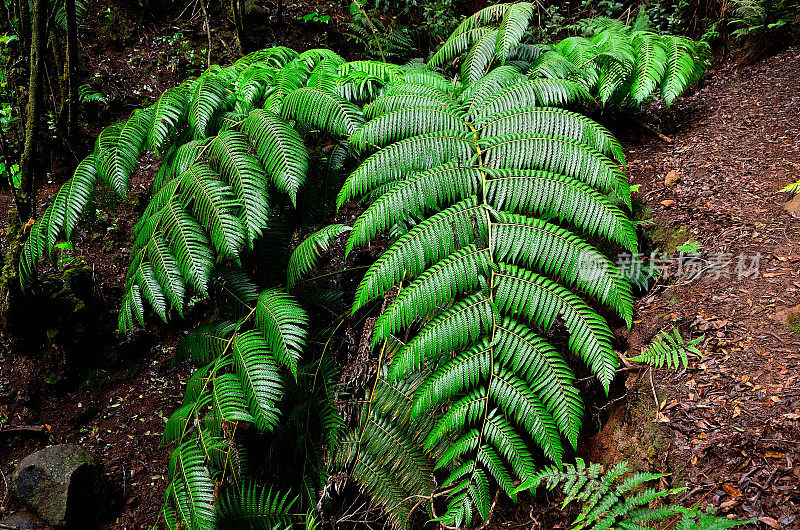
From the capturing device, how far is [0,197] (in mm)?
3395

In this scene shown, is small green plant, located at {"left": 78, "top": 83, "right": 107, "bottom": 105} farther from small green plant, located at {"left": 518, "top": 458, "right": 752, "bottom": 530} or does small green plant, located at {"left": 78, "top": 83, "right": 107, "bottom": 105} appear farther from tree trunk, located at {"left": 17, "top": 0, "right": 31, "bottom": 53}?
small green plant, located at {"left": 518, "top": 458, "right": 752, "bottom": 530}

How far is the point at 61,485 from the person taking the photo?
8.05 ft

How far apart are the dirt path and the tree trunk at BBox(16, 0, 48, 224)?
2.86 metres

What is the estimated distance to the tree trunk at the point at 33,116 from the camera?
7.68 ft

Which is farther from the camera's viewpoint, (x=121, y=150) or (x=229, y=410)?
(x=121, y=150)

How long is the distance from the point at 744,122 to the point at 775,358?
2032 mm

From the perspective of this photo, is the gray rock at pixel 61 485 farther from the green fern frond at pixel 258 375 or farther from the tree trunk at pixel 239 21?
the tree trunk at pixel 239 21

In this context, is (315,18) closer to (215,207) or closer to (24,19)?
(24,19)

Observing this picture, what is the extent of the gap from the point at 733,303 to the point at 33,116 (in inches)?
127

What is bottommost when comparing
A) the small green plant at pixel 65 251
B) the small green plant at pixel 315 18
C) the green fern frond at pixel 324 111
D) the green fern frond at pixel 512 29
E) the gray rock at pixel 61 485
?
the gray rock at pixel 61 485

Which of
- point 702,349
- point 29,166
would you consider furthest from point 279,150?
point 702,349

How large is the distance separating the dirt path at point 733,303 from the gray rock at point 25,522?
2.78 metres

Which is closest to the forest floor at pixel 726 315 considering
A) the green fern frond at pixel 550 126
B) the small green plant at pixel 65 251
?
the green fern frond at pixel 550 126

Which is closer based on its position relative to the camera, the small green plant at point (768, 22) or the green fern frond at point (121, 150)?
the green fern frond at point (121, 150)
